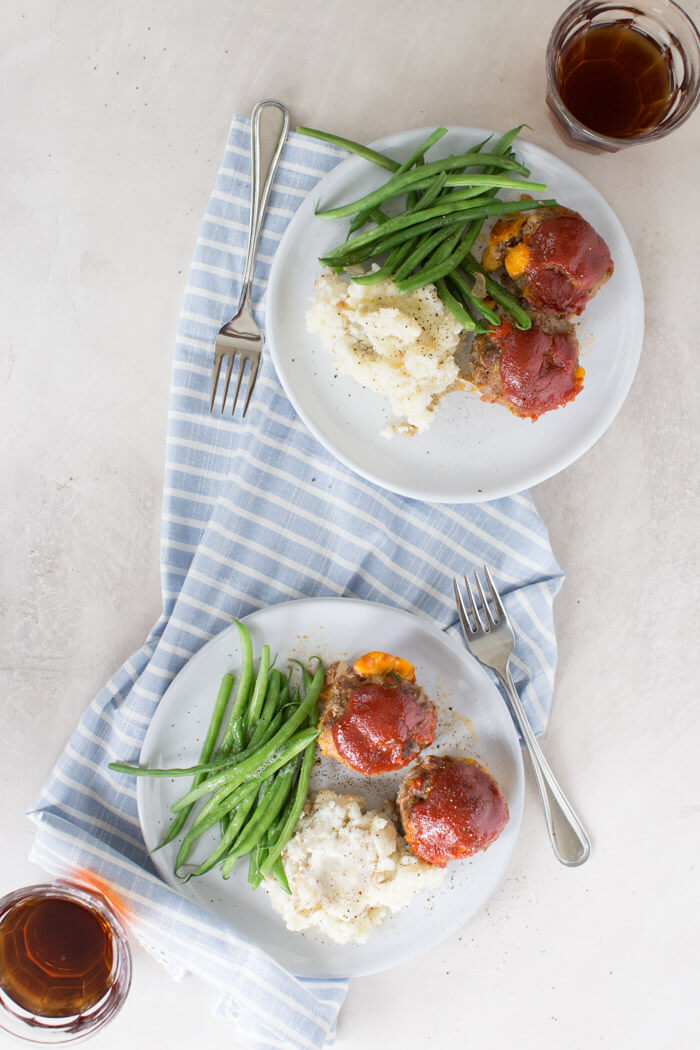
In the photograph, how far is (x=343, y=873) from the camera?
2549 millimetres

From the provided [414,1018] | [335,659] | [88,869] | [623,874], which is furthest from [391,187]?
[414,1018]

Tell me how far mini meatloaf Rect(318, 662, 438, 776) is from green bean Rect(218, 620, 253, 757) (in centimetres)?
27

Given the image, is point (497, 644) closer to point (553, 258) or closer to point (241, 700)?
point (241, 700)

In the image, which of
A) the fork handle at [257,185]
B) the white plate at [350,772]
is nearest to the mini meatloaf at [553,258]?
the fork handle at [257,185]

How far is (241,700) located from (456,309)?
4.83 feet

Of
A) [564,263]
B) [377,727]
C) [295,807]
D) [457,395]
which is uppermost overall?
[564,263]

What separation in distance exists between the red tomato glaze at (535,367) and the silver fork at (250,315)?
0.84 metres

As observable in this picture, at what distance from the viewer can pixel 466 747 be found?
271 cm

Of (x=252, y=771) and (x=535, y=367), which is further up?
(x=535, y=367)

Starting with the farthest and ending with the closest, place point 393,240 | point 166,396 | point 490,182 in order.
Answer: point 166,396, point 393,240, point 490,182

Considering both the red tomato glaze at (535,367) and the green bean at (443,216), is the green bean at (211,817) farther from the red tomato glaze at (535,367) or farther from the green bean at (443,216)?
the green bean at (443,216)

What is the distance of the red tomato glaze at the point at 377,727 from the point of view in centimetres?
248

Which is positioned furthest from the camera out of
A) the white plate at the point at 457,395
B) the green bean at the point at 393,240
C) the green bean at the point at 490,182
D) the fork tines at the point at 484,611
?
the fork tines at the point at 484,611

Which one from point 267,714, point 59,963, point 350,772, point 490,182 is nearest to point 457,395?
point 490,182
